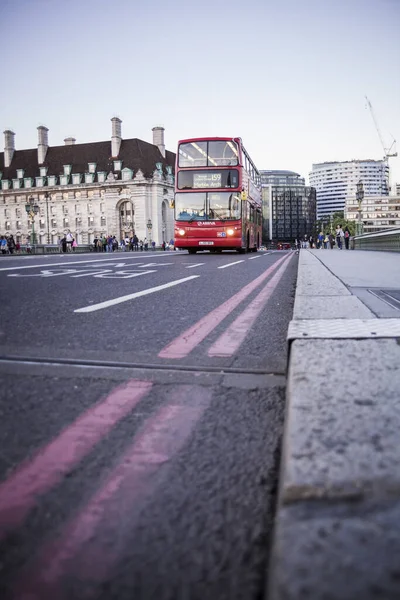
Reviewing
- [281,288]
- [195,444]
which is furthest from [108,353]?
[281,288]

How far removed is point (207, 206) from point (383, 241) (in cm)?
745

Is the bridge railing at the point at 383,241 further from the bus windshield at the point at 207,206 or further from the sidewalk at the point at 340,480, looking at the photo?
the sidewalk at the point at 340,480

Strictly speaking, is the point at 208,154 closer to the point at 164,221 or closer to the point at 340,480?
the point at 340,480

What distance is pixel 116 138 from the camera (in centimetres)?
8106

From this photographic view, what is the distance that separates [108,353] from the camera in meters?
2.52

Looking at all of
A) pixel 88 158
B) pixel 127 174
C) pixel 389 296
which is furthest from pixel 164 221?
pixel 389 296

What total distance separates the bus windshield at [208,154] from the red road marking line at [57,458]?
1692cm

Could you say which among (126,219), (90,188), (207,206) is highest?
(90,188)

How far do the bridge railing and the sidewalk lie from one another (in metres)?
15.9

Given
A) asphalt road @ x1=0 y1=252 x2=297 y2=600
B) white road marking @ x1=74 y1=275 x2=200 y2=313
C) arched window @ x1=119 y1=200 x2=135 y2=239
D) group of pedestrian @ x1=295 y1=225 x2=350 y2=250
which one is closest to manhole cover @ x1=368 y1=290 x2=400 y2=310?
asphalt road @ x1=0 y1=252 x2=297 y2=600

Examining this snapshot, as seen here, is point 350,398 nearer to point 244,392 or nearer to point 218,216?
point 244,392

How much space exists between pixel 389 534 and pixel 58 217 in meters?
89.2

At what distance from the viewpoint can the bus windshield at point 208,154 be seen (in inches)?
696

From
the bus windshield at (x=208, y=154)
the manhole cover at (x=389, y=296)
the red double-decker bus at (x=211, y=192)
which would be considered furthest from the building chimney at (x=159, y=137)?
the manhole cover at (x=389, y=296)
